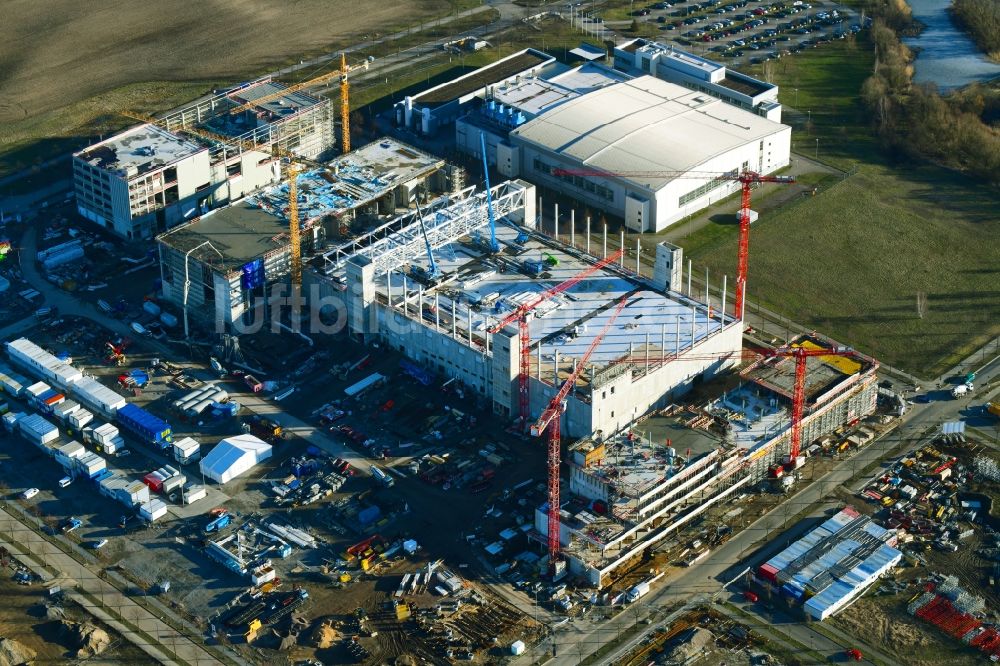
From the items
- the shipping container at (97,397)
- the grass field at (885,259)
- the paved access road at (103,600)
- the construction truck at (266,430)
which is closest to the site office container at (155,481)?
the paved access road at (103,600)

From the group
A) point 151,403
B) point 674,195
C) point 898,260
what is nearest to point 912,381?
point 898,260

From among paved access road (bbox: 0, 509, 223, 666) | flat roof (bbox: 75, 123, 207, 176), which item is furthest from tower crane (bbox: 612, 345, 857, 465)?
flat roof (bbox: 75, 123, 207, 176)

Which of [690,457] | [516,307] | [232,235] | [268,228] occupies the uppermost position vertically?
[268,228]

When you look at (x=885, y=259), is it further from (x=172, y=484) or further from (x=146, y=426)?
(x=172, y=484)

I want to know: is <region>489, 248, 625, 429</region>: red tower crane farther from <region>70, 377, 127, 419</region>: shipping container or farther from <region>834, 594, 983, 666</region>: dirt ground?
<region>70, 377, 127, 419</region>: shipping container

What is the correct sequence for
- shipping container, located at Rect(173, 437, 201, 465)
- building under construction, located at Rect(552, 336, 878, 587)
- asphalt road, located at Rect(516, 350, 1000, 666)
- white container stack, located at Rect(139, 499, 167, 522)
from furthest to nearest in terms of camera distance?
shipping container, located at Rect(173, 437, 201, 465) < white container stack, located at Rect(139, 499, 167, 522) < building under construction, located at Rect(552, 336, 878, 587) < asphalt road, located at Rect(516, 350, 1000, 666)

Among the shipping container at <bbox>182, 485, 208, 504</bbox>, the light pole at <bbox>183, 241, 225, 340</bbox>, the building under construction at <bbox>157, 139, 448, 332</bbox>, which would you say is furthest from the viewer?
the light pole at <bbox>183, 241, 225, 340</bbox>

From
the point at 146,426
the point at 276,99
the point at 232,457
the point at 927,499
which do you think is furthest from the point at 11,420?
the point at 927,499
